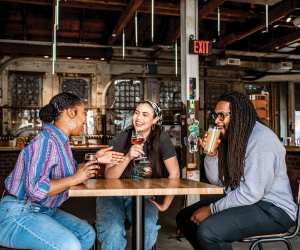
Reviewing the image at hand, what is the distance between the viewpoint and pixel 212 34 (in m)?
10.7

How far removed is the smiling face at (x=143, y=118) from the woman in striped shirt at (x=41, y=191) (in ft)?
1.99

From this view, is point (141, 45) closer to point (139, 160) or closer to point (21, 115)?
point (21, 115)

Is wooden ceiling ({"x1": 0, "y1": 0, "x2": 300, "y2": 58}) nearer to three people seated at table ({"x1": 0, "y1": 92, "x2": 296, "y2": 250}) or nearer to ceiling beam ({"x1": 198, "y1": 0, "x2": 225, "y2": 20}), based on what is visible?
ceiling beam ({"x1": 198, "y1": 0, "x2": 225, "y2": 20})

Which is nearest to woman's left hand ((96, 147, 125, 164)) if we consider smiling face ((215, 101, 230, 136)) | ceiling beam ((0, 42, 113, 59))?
smiling face ((215, 101, 230, 136))

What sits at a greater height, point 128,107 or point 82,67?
point 82,67

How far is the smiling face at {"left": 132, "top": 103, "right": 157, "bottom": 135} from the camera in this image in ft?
9.63

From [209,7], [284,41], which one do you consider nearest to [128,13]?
[209,7]

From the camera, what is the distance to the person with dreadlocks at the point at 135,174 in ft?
9.20

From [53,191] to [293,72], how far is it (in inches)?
464

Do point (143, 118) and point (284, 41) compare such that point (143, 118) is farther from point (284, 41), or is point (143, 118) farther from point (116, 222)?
point (284, 41)

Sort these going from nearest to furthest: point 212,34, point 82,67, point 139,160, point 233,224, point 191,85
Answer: point 233,224 < point 139,160 < point 191,85 < point 212,34 < point 82,67

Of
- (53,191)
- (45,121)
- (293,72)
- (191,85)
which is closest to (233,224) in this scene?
(53,191)

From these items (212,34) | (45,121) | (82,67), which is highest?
(212,34)

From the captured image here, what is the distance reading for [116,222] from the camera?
2.83 m
